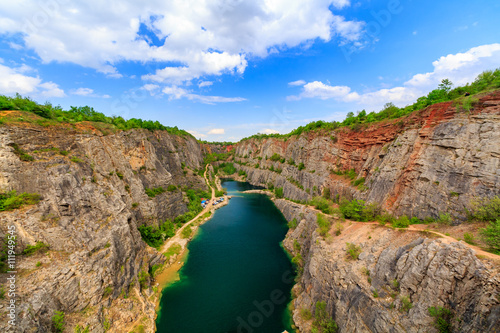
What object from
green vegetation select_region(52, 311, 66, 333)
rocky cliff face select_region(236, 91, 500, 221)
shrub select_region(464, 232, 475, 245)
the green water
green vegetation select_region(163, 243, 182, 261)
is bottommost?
the green water

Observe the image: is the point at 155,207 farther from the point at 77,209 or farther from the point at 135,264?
the point at 77,209

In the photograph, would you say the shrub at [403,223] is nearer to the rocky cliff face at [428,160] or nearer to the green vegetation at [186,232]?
the rocky cliff face at [428,160]

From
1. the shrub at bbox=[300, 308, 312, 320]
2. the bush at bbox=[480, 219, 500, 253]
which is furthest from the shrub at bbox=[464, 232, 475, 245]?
the shrub at bbox=[300, 308, 312, 320]

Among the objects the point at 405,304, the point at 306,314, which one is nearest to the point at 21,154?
the point at 306,314

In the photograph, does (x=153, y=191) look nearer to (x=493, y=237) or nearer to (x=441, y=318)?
(x=441, y=318)

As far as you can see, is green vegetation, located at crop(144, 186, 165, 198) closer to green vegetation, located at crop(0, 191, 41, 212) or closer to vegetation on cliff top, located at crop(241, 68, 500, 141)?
green vegetation, located at crop(0, 191, 41, 212)

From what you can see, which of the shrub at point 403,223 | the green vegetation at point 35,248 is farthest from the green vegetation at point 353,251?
the green vegetation at point 35,248
